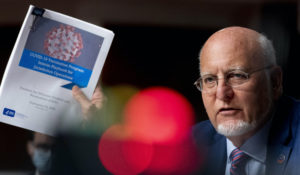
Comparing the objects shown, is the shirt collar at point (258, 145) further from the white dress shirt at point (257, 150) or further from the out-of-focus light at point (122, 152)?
the out-of-focus light at point (122, 152)

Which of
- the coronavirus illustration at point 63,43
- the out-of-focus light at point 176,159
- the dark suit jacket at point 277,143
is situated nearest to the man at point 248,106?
the dark suit jacket at point 277,143

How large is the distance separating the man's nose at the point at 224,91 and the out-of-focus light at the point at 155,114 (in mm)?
506

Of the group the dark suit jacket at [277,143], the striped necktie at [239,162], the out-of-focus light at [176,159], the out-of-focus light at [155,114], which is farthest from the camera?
the out-of-focus light at [155,114]

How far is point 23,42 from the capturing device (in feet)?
6.07

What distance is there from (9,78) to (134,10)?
93cm

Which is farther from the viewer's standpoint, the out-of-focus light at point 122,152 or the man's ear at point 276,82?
the out-of-focus light at point 122,152

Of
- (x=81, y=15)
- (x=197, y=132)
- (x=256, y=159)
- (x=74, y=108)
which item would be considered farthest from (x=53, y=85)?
(x=256, y=159)

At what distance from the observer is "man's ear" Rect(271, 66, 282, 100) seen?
6.11ft

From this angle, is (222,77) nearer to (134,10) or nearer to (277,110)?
(277,110)

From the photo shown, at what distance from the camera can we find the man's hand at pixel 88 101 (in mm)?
1871

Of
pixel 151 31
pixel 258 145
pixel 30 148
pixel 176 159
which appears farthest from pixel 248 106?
pixel 30 148

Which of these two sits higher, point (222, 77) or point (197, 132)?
point (222, 77)

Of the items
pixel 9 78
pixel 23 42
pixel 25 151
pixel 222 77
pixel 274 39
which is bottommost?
pixel 25 151

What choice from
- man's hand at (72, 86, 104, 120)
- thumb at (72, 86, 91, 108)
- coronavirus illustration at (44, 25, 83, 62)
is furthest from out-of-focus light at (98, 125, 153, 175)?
coronavirus illustration at (44, 25, 83, 62)
